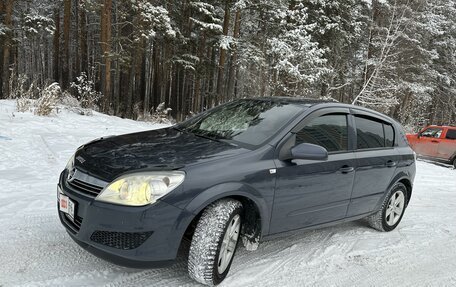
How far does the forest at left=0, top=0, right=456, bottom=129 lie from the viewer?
15281 mm

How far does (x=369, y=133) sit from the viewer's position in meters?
4.43

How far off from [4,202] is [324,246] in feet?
12.8

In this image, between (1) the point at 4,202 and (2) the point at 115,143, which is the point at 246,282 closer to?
(2) the point at 115,143

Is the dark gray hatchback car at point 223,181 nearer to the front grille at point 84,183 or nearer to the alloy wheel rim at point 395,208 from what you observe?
the front grille at point 84,183

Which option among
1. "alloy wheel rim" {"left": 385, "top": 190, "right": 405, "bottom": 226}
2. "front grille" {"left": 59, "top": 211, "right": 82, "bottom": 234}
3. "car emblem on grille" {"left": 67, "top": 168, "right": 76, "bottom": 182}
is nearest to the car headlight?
"front grille" {"left": 59, "top": 211, "right": 82, "bottom": 234}

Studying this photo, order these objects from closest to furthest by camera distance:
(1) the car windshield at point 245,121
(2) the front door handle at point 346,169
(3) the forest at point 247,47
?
(1) the car windshield at point 245,121, (2) the front door handle at point 346,169, (3) the forest at point 247,47

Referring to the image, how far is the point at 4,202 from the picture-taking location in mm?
4359

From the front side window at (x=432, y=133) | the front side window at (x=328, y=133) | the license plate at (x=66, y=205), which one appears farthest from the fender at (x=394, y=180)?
the front side window at (x=432, y=133)

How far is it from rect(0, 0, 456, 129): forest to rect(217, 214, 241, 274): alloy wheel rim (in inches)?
322

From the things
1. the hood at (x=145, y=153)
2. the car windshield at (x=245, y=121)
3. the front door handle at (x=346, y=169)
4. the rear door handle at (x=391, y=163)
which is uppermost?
the car windshield at (x=245, y=121)

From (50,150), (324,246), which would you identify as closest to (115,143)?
(324,246)

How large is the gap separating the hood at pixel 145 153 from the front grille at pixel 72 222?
387 millimetres

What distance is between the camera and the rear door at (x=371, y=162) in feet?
13.5

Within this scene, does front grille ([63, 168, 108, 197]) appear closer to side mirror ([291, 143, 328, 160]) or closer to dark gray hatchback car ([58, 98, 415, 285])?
dark gray hatchback car ([58, 98, 415, 285])
